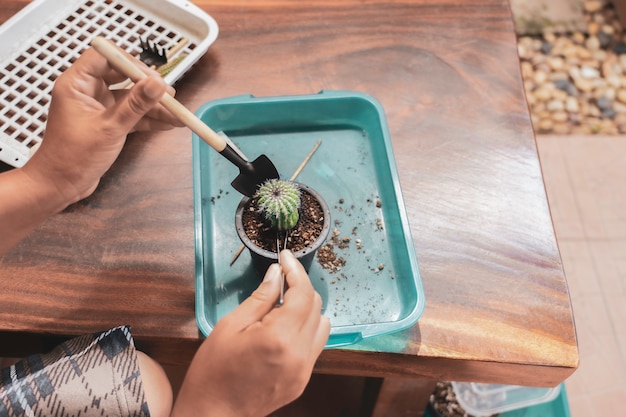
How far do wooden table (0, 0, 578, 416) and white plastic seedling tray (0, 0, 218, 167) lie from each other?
0.07 metres

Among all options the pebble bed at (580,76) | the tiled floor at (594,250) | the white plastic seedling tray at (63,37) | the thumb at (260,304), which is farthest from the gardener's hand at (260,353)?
the pebble bed at (580,76)

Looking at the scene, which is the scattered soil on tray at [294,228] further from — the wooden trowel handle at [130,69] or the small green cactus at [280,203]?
the wooden trowel handle at [130,69]

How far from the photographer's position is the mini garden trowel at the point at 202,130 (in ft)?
2.14

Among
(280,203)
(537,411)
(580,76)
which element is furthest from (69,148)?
(580,76)

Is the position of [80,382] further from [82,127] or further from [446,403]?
[446,403]

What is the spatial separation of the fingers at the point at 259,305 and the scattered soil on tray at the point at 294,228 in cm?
11

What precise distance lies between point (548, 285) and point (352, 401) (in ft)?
2.20

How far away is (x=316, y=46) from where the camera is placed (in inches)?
39.0

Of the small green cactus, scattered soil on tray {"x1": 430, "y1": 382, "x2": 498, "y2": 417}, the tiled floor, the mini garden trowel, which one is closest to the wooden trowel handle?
the mini garden trowel

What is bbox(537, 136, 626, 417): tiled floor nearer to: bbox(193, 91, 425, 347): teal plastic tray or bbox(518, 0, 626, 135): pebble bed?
bbox(518, 0, 626, 135): pebble bed

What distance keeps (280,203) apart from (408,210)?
0.25 meters

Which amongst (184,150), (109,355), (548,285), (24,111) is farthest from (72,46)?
(548,285)

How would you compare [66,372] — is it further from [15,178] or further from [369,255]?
[369,255]

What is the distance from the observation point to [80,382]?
68 centimetres
